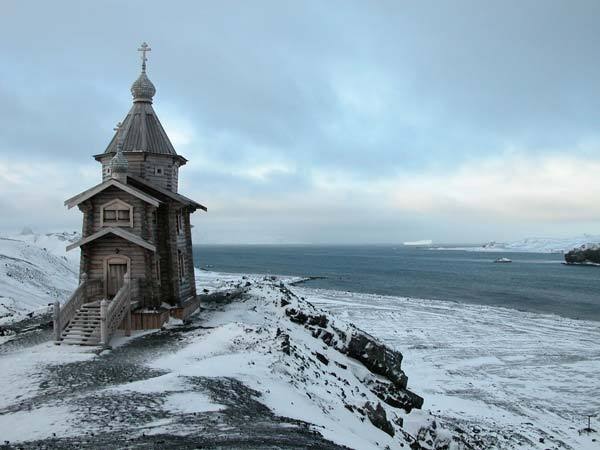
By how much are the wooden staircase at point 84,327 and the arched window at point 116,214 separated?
381 cm

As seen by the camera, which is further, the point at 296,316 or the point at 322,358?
the point at 296,316

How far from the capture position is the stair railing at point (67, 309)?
728 inches

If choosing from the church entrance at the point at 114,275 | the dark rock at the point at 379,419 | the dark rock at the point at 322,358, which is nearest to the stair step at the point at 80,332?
the church entrance at the point at 114,275

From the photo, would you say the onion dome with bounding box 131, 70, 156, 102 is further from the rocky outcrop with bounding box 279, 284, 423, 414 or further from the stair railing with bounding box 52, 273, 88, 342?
the rocky outcrop with bounding box 279, 284, 423, 414

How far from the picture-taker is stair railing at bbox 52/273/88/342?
18484 millimetres

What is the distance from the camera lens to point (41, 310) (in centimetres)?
2708

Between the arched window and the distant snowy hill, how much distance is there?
1091cm

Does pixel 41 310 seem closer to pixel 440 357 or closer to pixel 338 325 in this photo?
pixel 338 325

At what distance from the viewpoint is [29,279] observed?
44500 mm

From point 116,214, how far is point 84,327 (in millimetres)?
5394

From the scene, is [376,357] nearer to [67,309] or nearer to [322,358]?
[322,358]

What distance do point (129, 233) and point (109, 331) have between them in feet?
15.4

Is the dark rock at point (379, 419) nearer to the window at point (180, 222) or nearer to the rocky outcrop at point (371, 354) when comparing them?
the rocky outcrop at point (371, 354)

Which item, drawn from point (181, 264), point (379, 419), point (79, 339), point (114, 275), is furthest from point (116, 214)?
point (379, 419)
